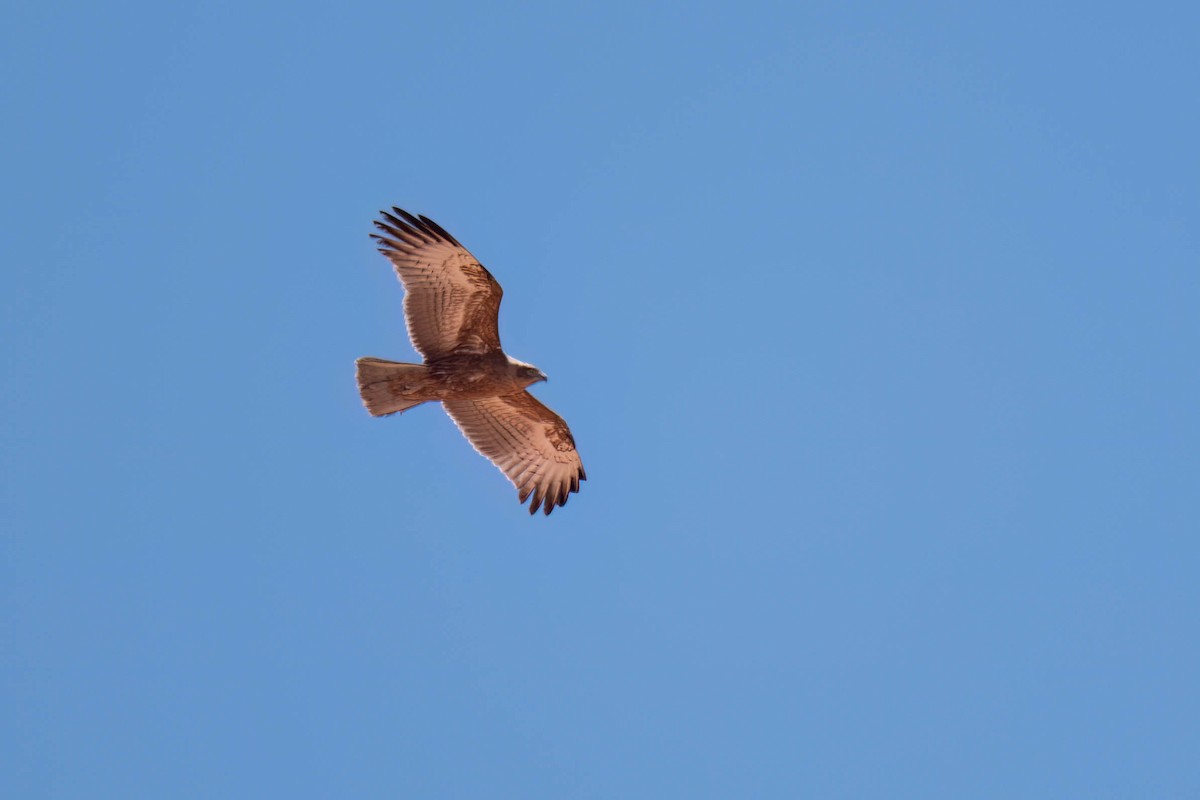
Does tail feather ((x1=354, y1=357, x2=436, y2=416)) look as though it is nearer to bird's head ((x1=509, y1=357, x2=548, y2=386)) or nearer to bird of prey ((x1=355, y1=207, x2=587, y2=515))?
bird of prey ((x1=355, y1=207, x2=587, y2=515))

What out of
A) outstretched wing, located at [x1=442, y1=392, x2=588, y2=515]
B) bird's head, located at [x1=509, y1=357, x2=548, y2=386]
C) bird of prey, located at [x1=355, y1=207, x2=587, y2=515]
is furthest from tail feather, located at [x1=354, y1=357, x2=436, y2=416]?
outstretched wing, located at [x1=442, y1=392, x2=588, y2=515]

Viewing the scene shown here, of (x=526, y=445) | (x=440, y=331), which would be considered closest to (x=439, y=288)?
(x=440, y=331)

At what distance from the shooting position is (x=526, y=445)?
1864cm

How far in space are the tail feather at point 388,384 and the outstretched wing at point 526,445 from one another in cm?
171

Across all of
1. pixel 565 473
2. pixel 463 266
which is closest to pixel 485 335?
pixel 463 266

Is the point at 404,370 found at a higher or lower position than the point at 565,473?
lower

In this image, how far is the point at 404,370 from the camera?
16.5m

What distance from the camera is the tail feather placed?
16469mm

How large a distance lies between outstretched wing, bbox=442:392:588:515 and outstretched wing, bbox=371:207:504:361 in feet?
5.67

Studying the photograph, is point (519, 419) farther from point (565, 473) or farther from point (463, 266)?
point (463, 266)

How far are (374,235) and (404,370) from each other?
5.19ft

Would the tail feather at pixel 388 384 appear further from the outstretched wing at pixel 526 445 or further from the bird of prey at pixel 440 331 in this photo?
the outstretched wing at pixel 526 445

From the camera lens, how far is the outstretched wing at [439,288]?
16406mm

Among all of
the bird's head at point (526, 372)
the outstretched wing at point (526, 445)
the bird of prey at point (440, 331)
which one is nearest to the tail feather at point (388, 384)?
the bird of prey at point (440, 331)
